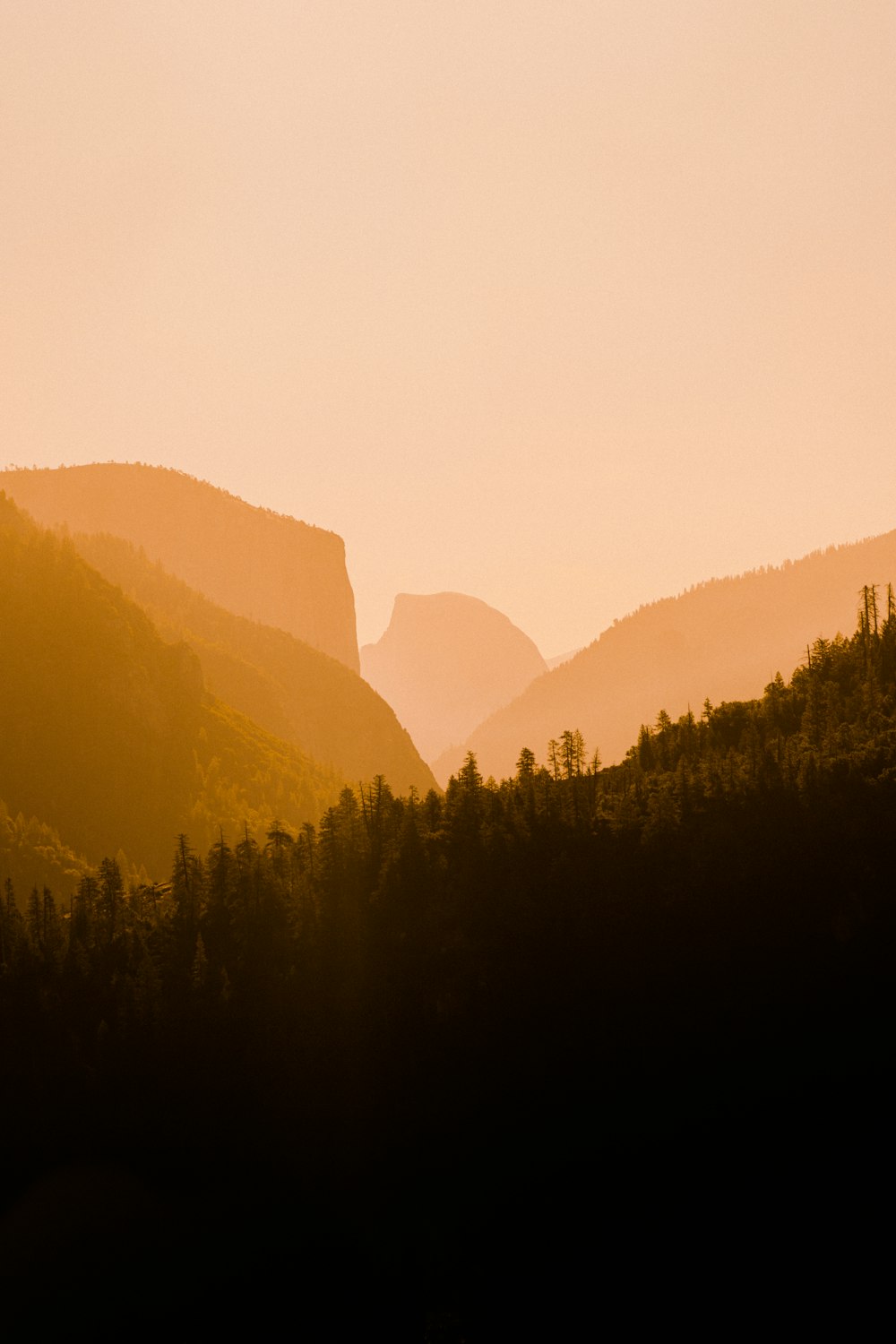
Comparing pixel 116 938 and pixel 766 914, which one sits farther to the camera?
pixel 116 938

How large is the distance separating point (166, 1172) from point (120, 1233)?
9.20 metres

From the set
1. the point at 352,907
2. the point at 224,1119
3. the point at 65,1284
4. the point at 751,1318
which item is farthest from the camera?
the point at 352,907

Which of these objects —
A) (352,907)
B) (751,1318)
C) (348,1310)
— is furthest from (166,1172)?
(751,1318)

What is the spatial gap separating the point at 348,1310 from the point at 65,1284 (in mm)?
34260

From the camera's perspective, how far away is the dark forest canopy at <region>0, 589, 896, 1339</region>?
497 feet

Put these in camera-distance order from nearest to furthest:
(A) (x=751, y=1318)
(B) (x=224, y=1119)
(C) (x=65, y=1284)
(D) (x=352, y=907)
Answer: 1. (A) (x=751, y=1318)
2. (C) (x=65, y=1284)
3. (B) (x=224, y=1119)
4. (D) (x=352, y=907)

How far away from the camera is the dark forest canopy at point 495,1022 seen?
15162 centimetres

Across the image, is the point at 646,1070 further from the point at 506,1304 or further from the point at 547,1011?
the point at 506,1304

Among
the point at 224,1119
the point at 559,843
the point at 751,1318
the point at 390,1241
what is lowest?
the point at 751,1318

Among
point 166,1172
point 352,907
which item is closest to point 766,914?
point 352,907

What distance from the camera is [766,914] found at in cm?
16700

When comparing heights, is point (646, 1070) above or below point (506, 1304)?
above

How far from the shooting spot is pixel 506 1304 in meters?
144

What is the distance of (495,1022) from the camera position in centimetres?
16525
